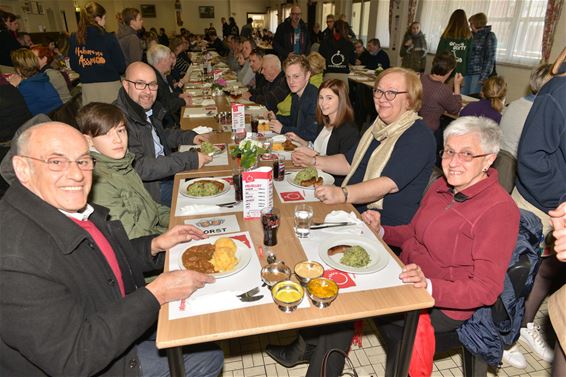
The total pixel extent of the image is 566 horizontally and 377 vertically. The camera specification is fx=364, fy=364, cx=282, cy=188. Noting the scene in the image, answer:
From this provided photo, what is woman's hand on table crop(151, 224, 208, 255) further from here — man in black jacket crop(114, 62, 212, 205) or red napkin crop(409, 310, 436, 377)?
red napkin crop(409, 310, 436, 377)

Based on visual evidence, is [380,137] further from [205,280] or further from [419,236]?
[205,280]

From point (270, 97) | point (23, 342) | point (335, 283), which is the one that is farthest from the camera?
point (270, 97)

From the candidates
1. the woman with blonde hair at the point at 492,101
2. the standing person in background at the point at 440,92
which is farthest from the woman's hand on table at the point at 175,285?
the standing person in background at the point at 440,92

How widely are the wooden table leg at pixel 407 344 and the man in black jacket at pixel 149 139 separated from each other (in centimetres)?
169

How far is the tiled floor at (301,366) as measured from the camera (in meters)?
2.09

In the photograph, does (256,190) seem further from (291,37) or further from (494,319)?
(291,37)

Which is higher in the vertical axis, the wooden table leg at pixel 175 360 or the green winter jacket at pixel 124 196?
the green winter jacket at pixel 124 196

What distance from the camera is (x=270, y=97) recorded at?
4578 millimetres

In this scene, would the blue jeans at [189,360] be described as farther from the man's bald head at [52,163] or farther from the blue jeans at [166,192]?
the blue jeans at [166,192]

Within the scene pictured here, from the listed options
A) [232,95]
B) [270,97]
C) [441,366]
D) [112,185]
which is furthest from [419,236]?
[232,95]

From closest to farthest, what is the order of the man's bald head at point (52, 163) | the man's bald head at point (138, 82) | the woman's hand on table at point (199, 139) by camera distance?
the man's bald head at point (52, 163), the man's bald head at point (138, 82), the woman's hand on table at point (199, 139)

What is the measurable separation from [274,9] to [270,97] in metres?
18.6

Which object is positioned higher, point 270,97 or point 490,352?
point 270,97

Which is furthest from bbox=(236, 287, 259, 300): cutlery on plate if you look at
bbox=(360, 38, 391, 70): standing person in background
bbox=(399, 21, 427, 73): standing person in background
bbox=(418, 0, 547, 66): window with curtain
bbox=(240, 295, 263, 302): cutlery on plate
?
bbox=(360, 38, 391, 70): standing person in background
